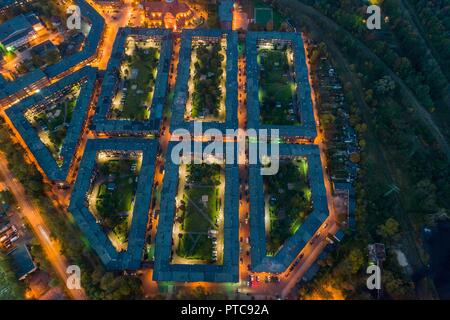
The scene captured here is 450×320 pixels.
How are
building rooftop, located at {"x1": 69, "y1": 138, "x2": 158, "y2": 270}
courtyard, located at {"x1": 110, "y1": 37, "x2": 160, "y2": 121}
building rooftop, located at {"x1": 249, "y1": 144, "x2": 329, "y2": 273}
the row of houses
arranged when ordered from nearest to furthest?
building rooftop, located at {"x1": 249, "y1": 144, "x2": 329, "y2": 273} → building rooftop, located at {"x1": 69, "y1": 138, "x2": 158, "y2": 270} → courtyard, located at {"x1": 110, "y1": 37, "x2": 160, "y2": 121} → the row of houses

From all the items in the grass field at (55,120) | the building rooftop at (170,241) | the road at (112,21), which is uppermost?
the road at (112,21)

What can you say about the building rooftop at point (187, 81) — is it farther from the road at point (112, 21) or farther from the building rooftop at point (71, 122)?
the building rooftop at point (71, 122)

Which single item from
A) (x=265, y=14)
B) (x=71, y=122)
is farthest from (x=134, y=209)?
(x=265, y=14)

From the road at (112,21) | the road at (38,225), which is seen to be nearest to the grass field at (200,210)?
the road at (38,225)

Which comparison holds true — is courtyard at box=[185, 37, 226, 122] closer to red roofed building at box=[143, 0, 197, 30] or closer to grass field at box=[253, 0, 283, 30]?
red roofed building at box=[143, 0, 197, 30]

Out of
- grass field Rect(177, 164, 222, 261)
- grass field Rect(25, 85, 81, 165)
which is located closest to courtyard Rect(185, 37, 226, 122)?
grass field Rect(177, 164, 222, 261)

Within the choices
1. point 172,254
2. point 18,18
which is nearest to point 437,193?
point 172,254
